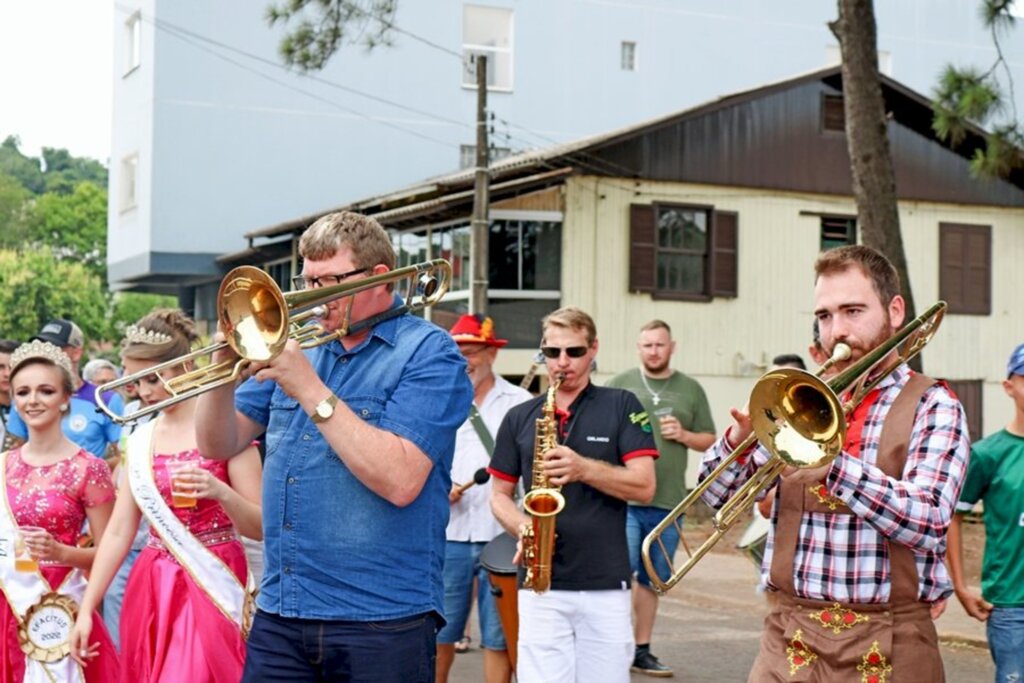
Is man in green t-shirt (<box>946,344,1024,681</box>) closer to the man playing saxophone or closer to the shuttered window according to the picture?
the man playing saxophone

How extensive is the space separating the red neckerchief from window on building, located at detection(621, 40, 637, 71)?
1284 inches

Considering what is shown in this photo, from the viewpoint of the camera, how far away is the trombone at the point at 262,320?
12.0 ft

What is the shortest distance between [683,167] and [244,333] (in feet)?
67.1

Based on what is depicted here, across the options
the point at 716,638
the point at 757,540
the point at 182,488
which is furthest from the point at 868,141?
the point at 182,488

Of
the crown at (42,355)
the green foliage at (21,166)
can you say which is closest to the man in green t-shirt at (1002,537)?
the crown at (42,355)

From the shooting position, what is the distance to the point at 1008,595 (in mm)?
5535

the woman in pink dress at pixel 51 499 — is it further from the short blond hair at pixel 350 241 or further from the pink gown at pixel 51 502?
the short blond hair at pixel 350 241

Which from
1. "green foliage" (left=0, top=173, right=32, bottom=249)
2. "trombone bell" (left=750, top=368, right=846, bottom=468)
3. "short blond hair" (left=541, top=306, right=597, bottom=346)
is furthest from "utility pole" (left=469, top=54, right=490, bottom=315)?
"green foliage" (left=0, top=173, right=32, bottom=249)

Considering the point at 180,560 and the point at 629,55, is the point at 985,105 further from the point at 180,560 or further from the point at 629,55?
the point at 629,55

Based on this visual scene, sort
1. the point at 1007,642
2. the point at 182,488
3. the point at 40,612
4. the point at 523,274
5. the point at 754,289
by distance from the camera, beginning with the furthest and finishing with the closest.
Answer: the point at 754,289 → the point at 523,274 → the point at 40,612 → the point at 1007,642 → the point at 182,488

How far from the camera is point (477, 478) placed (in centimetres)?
756

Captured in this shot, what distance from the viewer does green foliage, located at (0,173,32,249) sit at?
191ft

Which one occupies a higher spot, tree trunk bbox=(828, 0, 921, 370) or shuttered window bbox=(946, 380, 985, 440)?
tree trunk bbox=(828, 0, 921, 370)

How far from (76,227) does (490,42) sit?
3446 cm
